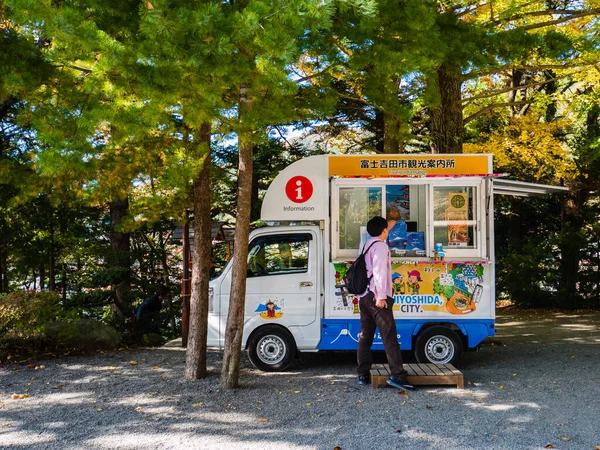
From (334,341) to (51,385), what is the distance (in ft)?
12.4

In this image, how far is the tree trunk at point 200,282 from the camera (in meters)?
7.35

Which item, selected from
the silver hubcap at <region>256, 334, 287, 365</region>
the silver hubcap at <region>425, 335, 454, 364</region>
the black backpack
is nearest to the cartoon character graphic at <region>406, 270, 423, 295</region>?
the silver hubcap at <region>425, 335, 454, 364</region>

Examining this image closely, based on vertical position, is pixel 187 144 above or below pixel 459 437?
above

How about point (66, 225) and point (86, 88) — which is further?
point (66, 225)

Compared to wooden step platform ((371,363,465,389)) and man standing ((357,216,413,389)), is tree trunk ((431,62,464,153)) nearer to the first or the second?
man standing ((357,216,413,389))

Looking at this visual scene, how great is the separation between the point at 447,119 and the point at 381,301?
17.4ft

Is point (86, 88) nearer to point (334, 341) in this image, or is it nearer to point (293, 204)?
point (293, 204)

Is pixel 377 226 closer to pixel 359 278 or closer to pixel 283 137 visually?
pixel 359 278

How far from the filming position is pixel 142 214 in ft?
32.3

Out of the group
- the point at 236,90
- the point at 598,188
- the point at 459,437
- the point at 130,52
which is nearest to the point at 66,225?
the point at 236,90

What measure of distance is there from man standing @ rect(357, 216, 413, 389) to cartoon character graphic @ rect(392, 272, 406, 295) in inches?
38.3

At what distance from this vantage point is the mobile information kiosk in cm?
786

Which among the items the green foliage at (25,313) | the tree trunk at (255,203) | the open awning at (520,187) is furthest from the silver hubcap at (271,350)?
the tree trunk at (255,203)

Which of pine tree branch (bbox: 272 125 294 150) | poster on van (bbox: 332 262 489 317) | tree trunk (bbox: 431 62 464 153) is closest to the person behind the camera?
poster on van (bbox: 332 262 489 317)
